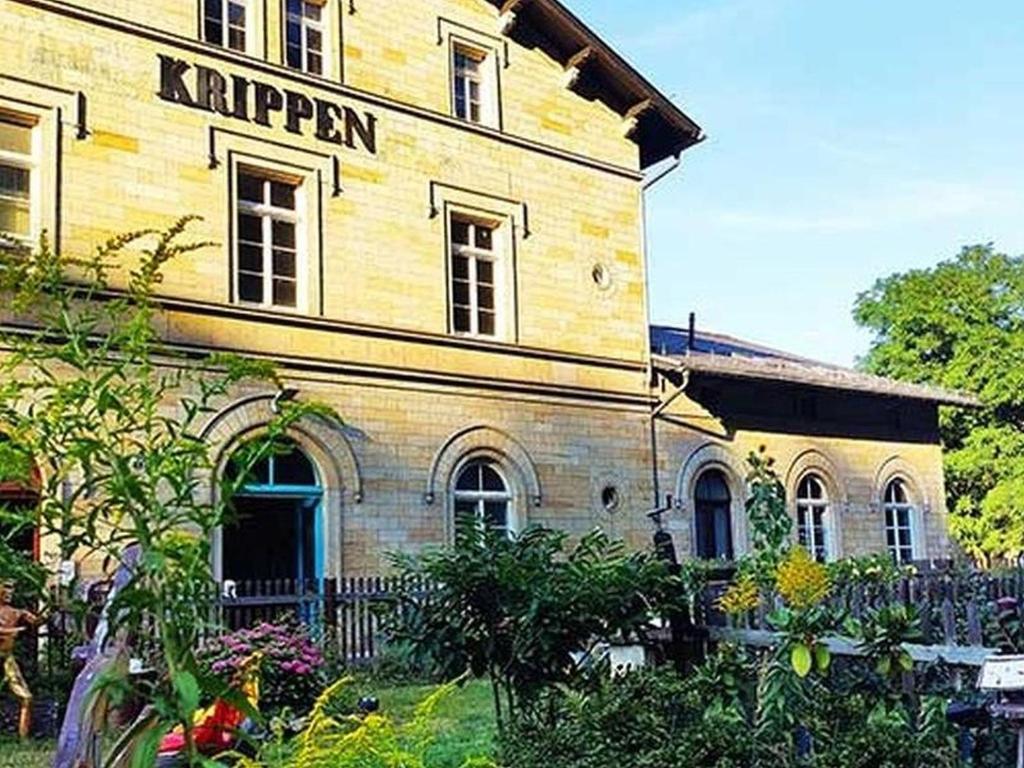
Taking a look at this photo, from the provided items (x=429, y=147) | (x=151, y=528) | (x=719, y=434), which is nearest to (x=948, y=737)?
(x=151, y=528)

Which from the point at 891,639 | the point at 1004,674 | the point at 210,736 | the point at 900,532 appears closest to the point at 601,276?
the point at 900,532

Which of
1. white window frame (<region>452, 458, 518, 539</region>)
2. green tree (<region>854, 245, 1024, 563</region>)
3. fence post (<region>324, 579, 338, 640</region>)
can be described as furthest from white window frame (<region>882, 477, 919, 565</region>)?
fence post (<region>324, 579, 338, 640</region>)

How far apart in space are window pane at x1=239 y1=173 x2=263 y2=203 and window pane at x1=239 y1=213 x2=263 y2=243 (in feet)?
0.73

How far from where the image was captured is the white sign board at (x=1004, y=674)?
4684 millimetres

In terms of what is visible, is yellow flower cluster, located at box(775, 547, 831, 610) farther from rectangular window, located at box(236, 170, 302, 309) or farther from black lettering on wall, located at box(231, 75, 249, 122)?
black lettering on wall, located at box(231, 75, 249, 122)

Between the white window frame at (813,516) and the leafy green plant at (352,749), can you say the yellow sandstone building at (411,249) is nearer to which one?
the white window frame at (813,516)

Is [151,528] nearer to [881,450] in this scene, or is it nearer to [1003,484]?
[881,450]

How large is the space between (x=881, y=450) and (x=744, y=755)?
16.6 metres

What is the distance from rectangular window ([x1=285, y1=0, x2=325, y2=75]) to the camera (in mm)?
14766

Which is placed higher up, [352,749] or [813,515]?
[813,515]

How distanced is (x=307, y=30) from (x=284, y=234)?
279 cm

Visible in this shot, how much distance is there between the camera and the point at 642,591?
6.23 meters

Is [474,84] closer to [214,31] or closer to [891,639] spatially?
[214,31]

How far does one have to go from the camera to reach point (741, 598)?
20.2ft
